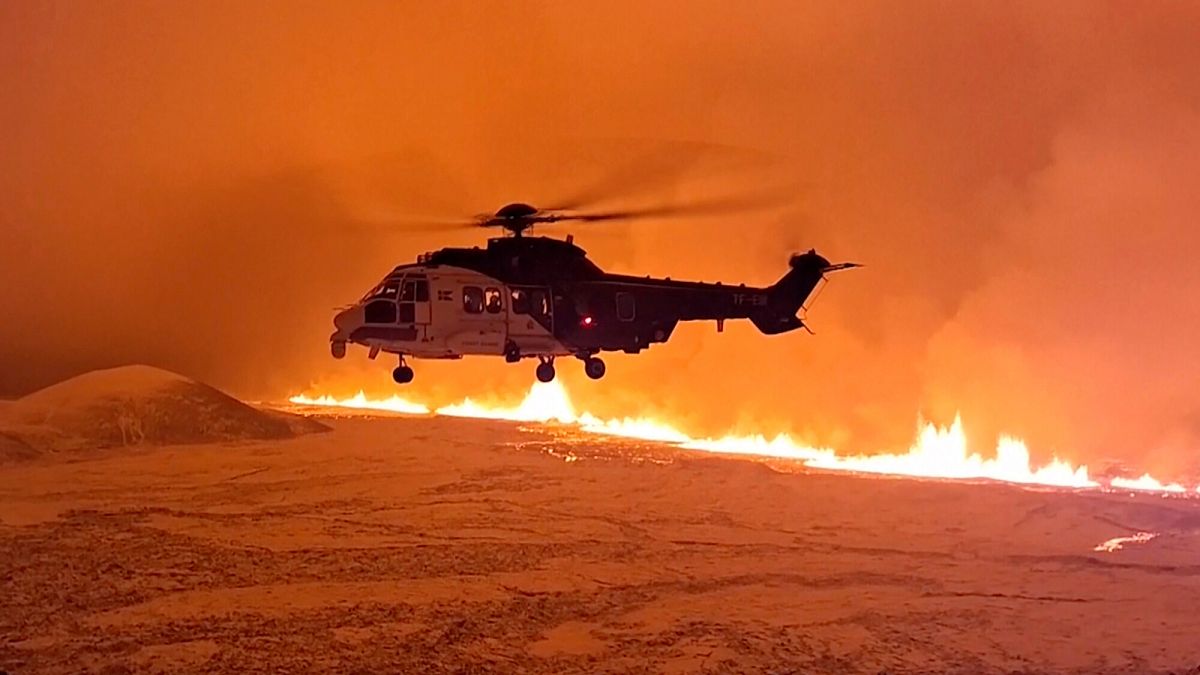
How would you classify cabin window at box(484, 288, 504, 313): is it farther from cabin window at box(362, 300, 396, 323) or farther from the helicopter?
cabin window at box(362, 300, 396, 323)

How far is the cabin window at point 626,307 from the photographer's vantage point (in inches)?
476

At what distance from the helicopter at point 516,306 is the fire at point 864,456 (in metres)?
4.54

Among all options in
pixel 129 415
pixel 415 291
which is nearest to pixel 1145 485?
pixel 415 291

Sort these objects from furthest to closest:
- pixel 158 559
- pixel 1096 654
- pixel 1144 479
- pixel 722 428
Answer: pixel 722 428
pixel 1144 479
pixel 158 559
pixel 1096 654

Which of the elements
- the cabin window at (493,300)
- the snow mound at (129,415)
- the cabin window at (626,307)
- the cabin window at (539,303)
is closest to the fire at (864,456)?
the cabin window at (626,307)

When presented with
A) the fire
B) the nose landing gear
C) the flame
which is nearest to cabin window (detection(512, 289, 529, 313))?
the nose landing gear

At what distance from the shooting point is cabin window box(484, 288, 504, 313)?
37.7 feet

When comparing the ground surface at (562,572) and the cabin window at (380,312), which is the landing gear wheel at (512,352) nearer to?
the cabin window at (380,312)

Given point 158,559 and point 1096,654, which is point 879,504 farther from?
point 158,559

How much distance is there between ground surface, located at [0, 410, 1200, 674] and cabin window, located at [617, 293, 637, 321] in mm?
2202

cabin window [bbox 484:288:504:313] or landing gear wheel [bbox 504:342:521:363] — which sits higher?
cabin window [bbox 484:288:504:313]

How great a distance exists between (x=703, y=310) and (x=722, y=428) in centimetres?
814

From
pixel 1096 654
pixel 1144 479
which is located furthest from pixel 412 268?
pixel 1144 479

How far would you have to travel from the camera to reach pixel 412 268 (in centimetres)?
1143
